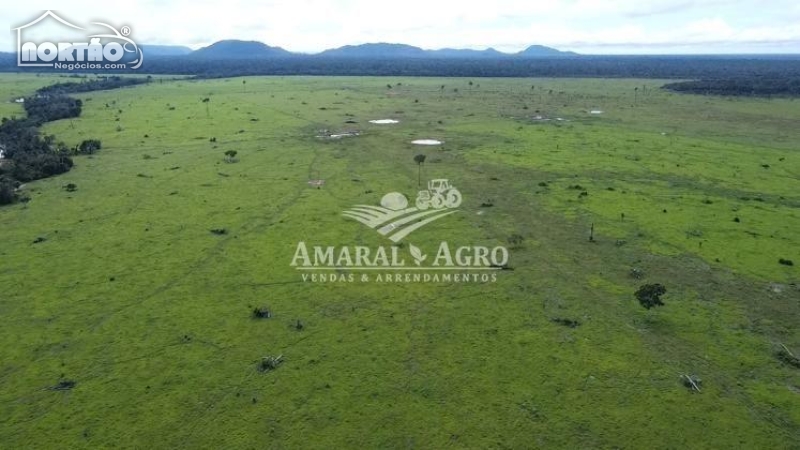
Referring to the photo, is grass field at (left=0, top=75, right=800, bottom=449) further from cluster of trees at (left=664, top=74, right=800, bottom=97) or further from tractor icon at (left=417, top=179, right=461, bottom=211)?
cluster of trees at (left=664, top=74, right=800, bottom=97)

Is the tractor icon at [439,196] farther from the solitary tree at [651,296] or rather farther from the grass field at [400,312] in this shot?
the solitary tree at [651,296]

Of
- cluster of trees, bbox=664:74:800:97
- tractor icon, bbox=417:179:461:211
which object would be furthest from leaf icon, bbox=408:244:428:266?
cluster of trees, bbox=664:74:800:97

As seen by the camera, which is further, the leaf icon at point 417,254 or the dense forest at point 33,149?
the dense forest at point 33,149

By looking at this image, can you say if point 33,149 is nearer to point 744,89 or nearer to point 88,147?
point 88,147

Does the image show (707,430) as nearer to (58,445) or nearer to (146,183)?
(58,445)

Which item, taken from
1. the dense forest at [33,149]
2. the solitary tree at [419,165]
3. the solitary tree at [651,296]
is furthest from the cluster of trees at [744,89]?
the dense forest at [33,149]
